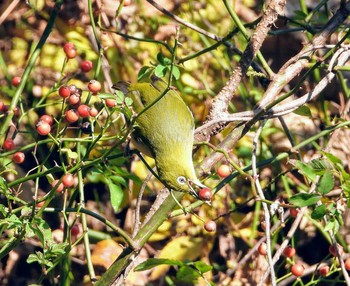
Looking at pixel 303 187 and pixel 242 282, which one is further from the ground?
pixel 303 187

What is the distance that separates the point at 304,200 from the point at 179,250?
1844 millimetres

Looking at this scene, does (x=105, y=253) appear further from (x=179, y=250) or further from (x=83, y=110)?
(x=83, y=110)

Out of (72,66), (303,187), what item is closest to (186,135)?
(303,187)

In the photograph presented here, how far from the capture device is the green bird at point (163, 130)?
3.13 metres

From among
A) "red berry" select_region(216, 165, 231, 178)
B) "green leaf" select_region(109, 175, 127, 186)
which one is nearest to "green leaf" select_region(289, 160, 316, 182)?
"red berry" select_region(216, 165, 231, 178)

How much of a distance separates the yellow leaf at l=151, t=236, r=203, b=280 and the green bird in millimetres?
904

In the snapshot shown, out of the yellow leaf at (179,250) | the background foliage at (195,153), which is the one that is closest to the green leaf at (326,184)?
the background foliage at (195,153)

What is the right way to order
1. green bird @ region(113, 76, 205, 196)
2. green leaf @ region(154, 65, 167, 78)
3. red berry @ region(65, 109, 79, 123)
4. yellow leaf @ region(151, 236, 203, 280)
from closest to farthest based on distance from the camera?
green leaf @ region(154, 65, 167, 78)
red berry @ region(65, 109, 79, 123)
green bird @ region(113, 76, 205, 196)
yellow leaf @ region(151, 236, 203, 280)

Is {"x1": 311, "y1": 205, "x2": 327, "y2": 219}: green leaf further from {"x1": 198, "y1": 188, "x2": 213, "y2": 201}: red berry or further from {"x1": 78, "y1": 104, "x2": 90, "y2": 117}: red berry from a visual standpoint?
{"x1": 78, "y1": 104, "x2": 90, "y2": 117}: red berry

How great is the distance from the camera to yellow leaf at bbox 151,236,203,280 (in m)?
4.19

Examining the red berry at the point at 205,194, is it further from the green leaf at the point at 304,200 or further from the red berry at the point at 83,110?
the red berry at the point at 83,110

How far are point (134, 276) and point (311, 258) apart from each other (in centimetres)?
108

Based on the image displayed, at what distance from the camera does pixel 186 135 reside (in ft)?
10.7

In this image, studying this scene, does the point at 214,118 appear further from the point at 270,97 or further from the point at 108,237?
the point at 108,237
